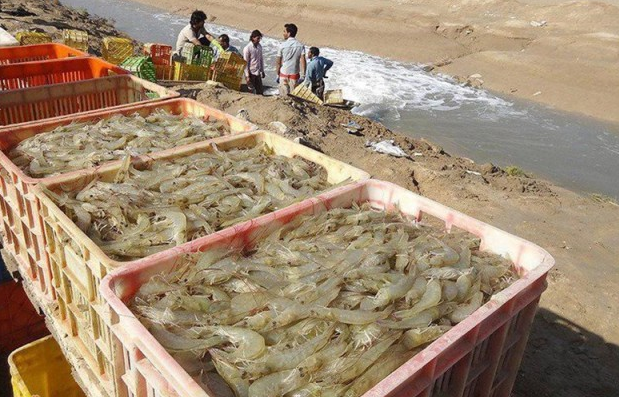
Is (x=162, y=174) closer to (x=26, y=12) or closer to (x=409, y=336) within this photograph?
(x=409, y=336)

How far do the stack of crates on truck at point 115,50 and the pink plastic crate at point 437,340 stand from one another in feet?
30.4

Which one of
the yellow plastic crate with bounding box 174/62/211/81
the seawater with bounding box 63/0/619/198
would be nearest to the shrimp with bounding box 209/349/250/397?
the yellow plastic crate with bounding box 174/62/211/81

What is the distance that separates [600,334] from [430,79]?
1857 cm

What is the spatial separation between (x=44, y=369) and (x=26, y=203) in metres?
1.27

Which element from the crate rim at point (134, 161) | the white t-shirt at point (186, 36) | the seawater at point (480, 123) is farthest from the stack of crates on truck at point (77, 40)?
the crate rim at point (134, 161)


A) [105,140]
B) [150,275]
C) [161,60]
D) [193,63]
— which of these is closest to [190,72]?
[193,63]

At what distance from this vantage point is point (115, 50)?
35.8 ft

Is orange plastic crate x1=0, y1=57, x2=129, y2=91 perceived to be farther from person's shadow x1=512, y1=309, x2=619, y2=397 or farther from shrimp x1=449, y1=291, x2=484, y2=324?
person's shadow x1=512, y1=309, x2=619, y2=397

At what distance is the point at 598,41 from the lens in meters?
23.1

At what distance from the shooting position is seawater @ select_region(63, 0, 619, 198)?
14.0 meters

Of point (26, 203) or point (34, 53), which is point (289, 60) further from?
point (26, 203)

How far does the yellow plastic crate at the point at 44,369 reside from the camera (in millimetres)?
3538

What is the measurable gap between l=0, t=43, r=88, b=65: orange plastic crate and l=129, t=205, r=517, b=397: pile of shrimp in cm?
567

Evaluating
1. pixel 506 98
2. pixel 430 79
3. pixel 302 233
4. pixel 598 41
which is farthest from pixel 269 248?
pixel 598 41
